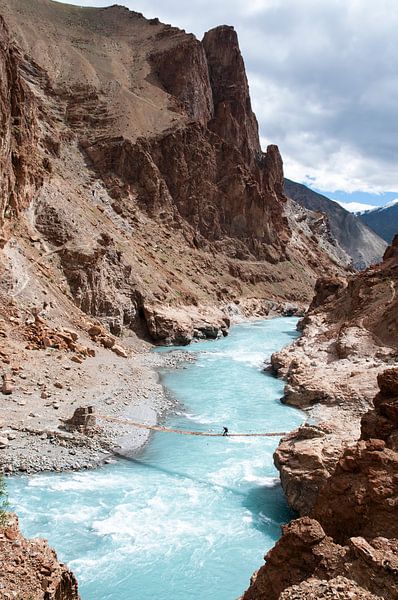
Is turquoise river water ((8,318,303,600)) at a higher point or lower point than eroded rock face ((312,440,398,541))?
lower

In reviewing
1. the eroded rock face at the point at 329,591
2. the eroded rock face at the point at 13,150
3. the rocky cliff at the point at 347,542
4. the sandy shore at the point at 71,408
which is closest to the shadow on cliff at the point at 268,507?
the sandy shore at the point at 71,408

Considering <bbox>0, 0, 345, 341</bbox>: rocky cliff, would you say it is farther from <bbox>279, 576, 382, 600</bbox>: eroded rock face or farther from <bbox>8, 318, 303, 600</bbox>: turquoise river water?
<bbox>279, 576, 382, 600</bbox>: eroded rock face

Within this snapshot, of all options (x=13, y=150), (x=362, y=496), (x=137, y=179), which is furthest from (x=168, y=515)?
(x=137, y=179)

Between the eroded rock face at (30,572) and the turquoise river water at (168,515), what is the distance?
4.13 metres

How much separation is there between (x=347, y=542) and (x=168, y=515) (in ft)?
27.9

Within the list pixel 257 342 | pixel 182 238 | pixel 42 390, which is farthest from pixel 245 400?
pixel 182 238

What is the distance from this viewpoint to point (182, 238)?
66.2 m

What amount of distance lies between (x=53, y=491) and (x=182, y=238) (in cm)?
5490

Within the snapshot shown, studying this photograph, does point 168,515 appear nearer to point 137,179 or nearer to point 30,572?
point 30,572

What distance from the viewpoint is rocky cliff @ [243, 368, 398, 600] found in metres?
4.55

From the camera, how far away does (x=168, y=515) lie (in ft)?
42.1

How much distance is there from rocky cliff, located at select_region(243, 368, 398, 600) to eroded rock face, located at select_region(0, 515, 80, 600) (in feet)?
8.12

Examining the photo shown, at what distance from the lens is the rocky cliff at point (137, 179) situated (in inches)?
1334

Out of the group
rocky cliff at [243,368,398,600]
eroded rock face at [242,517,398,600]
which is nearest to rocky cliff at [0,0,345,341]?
rocky cliff at [243,368,398,600]
